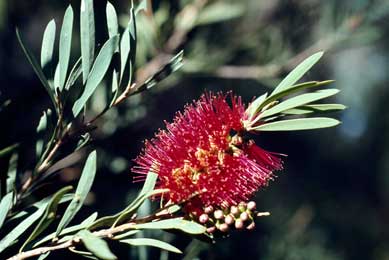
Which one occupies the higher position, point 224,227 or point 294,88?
point 294,88

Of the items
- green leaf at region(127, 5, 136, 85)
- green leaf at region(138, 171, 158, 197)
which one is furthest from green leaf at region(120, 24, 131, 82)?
green leaf at region(138, 171, 158, 197)

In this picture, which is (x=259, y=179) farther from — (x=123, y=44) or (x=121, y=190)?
(x=121, y=190)

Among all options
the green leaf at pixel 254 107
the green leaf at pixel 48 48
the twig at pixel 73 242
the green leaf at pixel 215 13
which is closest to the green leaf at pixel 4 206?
the twig at pixel 73 242

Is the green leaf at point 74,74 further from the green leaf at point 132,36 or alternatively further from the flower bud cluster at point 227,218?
the flower bud cluster at point 227,218

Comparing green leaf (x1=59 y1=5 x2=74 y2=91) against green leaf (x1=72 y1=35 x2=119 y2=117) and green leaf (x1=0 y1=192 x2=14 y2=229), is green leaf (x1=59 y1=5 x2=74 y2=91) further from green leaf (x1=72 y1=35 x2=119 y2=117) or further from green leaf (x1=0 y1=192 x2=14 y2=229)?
green leaf (x1=0 y1=192 x2=14 y2=229)

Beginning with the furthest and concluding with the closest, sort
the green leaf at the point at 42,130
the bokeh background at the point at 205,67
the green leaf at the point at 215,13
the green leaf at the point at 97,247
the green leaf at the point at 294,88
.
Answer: the green leaf at the point at 215,13 → the bokeh background at the point at 205,67 → the green leaf at the point at 42,130 → the green leaf at the point at 294,88 → the green leaf at the point at 97,247

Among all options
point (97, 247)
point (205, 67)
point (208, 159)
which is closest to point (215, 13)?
point (205, 67)

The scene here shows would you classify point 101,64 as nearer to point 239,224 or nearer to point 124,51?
point 124,51
